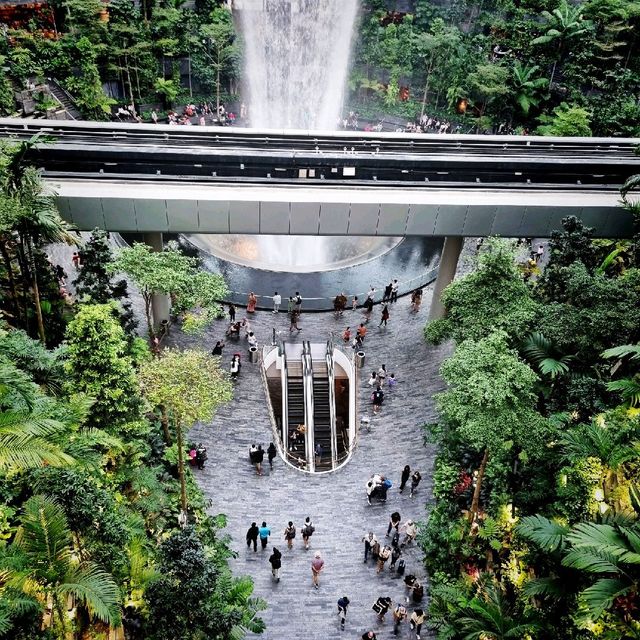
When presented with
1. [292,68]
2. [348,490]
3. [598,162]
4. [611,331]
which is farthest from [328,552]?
[292,68]

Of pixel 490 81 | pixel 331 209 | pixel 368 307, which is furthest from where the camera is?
pixel 490 81

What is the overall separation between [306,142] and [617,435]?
49.0ft

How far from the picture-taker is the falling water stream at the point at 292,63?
139 feet

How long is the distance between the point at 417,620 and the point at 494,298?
27.1ft

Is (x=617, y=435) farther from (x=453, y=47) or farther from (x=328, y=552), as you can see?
(x=453, y=47)

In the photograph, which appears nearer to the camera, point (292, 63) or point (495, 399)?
point (495, 399)

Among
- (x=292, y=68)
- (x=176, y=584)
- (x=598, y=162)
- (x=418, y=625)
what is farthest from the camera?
(x=292, y=68)

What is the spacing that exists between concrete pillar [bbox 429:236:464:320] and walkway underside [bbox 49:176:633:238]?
2.63 meters

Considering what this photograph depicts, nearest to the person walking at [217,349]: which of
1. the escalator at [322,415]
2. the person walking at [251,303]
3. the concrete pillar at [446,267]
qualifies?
the person walking at [251,303]

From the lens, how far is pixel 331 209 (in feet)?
63.8

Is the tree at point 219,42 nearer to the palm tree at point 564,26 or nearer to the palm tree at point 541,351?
the palm tree at point 564,26

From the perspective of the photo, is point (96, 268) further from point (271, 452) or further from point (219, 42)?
point (219, 42)

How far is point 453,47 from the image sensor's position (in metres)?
43.3

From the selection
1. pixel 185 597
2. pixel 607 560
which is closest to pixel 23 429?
pixel 185 597
